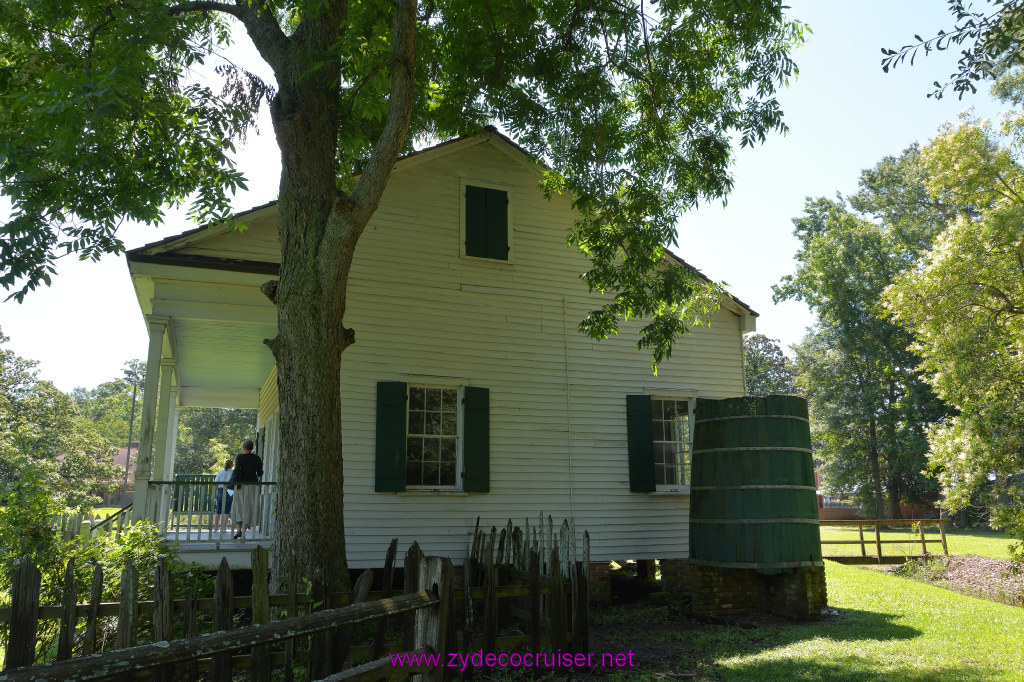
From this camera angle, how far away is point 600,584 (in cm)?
1117

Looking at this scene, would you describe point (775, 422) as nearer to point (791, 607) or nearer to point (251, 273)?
point (791, 607)

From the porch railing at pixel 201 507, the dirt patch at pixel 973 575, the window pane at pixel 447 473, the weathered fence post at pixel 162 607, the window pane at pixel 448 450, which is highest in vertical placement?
the window pane at pixel 448 450

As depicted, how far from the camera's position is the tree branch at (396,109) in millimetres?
7664

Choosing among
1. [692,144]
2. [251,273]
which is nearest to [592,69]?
[692,144]

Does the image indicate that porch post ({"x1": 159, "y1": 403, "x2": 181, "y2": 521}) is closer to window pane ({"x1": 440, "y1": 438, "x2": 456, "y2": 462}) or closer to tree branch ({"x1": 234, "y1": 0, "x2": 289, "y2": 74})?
window pane ({"x1": 440, "y1": 438, "x2": 456, "y2": 462})

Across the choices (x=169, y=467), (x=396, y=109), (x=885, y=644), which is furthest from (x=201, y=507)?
(x=885, y=644)

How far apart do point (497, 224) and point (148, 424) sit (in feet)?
19.5

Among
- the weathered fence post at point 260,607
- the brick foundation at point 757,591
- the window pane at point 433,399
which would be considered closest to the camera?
the weathered fence post at point 260,607

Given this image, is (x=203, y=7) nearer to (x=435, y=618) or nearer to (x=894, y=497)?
(x=435, y=618)

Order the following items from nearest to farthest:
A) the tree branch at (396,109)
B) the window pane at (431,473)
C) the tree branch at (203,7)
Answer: the tree branch at (396,109) → the tree branch at (203,7) → the window pane at (431,473)

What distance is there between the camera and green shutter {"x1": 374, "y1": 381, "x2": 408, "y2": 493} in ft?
33.5

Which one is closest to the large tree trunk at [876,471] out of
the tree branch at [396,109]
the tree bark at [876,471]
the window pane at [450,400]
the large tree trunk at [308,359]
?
the tree bark at [876,471]

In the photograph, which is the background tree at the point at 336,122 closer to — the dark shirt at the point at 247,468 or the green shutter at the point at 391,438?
the green shutter at the point at 391,438

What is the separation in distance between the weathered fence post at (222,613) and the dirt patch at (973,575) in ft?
41.2
